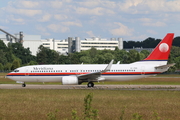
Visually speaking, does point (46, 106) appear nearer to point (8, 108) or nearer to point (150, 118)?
point (8, 108)

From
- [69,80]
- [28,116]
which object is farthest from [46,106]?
[69,80]

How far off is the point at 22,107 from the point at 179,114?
30.4 feet

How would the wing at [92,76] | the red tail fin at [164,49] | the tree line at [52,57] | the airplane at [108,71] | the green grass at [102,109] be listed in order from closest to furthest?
1. the green grass at [102,109]
2. the wing at [92,76]
3. the airplane at [108,71]
4. the red tail fin at [164,49]
5. the tree line at [52,57]

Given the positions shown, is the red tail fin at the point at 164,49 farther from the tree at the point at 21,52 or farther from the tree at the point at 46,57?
the tree at the point at 21,52

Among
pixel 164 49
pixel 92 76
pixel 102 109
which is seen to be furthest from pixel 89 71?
pixel 102 109

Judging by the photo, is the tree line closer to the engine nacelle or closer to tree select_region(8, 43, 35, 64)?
tree select_region(8, 43, 35, 64)

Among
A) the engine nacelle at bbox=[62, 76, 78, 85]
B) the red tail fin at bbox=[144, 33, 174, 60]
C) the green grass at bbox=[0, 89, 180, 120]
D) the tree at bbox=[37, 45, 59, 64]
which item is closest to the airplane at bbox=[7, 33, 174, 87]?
the red tail fin at bbox=[144, 33, 174, 60]

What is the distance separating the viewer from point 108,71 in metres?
42.6

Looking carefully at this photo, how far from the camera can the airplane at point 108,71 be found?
4219cm

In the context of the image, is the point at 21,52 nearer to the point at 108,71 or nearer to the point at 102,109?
the point at 108,71

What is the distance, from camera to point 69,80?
135 feet

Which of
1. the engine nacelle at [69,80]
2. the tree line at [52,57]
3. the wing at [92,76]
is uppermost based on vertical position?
the tree line at [52,57]

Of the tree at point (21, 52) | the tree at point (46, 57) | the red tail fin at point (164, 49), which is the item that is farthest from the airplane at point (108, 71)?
the tree at point (21, 52)

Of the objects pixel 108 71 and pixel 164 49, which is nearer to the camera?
pixel 108 71
